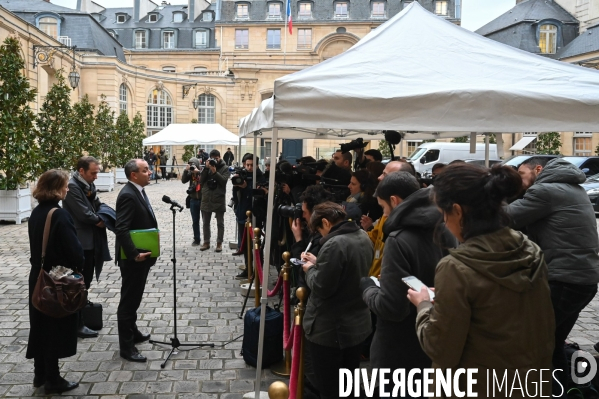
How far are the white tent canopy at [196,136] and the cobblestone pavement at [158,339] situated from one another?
21.5ft

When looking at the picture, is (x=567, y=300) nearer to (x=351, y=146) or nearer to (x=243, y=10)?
(x=351, y=146)

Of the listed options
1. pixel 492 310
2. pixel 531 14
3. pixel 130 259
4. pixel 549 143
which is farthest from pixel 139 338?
pixel 531 14

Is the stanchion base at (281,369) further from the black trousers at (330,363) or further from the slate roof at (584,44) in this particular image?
the slate roof at (584,44)

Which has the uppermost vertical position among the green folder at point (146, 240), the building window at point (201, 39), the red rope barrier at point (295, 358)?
the building window at point (201, 39)

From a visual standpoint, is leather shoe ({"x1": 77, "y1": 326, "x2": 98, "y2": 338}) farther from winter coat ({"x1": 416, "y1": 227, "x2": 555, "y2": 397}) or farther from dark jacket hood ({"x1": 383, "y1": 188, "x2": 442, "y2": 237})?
winter coat ({"x1": 416, "y1": 227, "x2": 555, "y2": 397})

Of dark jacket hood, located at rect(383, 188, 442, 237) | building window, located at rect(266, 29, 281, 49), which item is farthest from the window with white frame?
dark jacket hood, located at rect(383, 188, 442, 237)

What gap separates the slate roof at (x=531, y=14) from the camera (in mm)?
40188

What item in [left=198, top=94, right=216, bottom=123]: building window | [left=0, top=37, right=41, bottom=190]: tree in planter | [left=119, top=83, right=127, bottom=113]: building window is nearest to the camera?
[left=0, top=37, right=41, bottom=190]: tree in planter

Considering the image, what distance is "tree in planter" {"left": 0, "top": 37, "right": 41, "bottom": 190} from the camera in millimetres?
13258

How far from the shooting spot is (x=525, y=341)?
2.15 m

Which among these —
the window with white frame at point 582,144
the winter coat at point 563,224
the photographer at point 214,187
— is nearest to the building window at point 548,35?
the window with white frame at point 582,144

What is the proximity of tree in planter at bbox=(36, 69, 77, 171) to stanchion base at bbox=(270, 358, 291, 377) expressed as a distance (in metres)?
14.5

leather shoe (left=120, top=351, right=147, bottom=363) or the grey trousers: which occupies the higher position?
the grey trousers

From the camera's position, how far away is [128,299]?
16.6 feet
